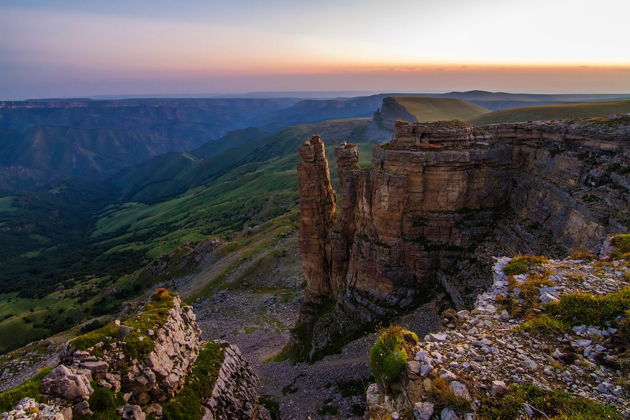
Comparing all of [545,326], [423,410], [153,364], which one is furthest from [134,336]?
[545,326]

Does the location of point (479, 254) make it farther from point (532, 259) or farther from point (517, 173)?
point (532, 259)

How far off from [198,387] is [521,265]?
24389 millimetres

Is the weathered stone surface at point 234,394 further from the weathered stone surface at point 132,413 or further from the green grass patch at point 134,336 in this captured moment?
the green grass patch at point 134,336

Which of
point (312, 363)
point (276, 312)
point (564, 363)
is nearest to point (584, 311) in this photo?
point (564, 363)

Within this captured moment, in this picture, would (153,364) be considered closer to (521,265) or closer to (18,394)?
(18,394)

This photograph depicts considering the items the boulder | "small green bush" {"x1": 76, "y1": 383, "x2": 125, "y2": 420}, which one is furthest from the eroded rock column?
the boulder

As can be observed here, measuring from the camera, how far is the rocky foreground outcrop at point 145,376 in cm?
1842

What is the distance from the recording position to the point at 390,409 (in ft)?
44.6

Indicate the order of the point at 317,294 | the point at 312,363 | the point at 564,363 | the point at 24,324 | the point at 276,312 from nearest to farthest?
the point at 564,363, the point at 312,363, the point at 317,294, the point at 276,312, the point at 24,324

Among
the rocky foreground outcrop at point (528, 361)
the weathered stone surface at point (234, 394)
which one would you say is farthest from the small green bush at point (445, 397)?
the weathered stone surface at point (234, 394)

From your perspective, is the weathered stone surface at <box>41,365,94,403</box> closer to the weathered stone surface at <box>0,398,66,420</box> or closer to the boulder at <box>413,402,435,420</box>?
the weathered stone surface at <box>0,398,66,420</box>

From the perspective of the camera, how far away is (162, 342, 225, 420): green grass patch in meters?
23.2

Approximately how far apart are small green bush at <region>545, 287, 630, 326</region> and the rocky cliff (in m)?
14.0

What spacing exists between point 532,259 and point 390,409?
14231 mm
